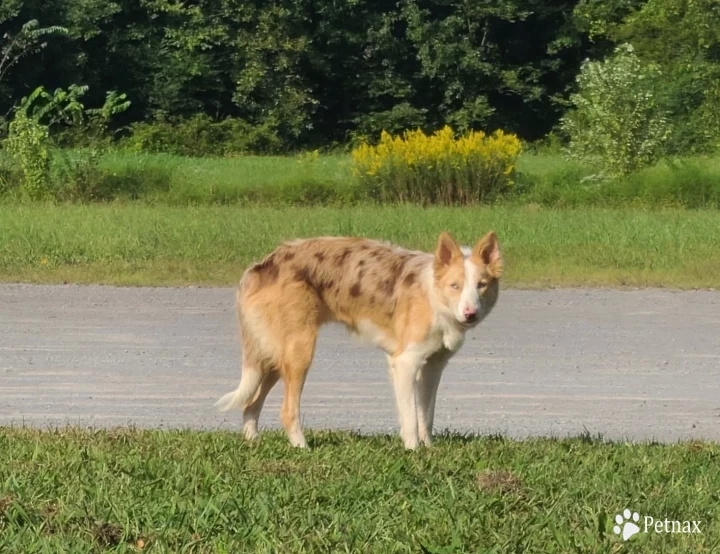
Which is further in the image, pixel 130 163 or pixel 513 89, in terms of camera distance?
pixel 513 89

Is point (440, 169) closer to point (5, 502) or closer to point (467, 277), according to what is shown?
point (467, 277)

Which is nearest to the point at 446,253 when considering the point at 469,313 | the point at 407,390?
the point at 469,313

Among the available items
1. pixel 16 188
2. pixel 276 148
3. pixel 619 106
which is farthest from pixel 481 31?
pixel 16 188

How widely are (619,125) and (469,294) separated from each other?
19505 mm

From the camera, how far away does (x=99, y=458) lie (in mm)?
6121

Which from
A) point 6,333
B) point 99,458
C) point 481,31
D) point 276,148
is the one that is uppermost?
point 99,458

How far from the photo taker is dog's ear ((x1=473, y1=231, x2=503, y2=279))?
22.1 feet

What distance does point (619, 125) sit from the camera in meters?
25.3

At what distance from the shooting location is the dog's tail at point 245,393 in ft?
23.0

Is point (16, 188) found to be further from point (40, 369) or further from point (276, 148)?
point (276, 148)

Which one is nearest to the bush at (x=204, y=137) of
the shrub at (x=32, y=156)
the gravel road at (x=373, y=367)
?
the shrub at (x=32, y=156)

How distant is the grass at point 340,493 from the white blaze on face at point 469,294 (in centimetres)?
71

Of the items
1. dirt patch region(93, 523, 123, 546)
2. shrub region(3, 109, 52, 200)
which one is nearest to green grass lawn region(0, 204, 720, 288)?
shrub region(3, 109, 52, 200)

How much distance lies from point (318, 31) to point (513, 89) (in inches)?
298
